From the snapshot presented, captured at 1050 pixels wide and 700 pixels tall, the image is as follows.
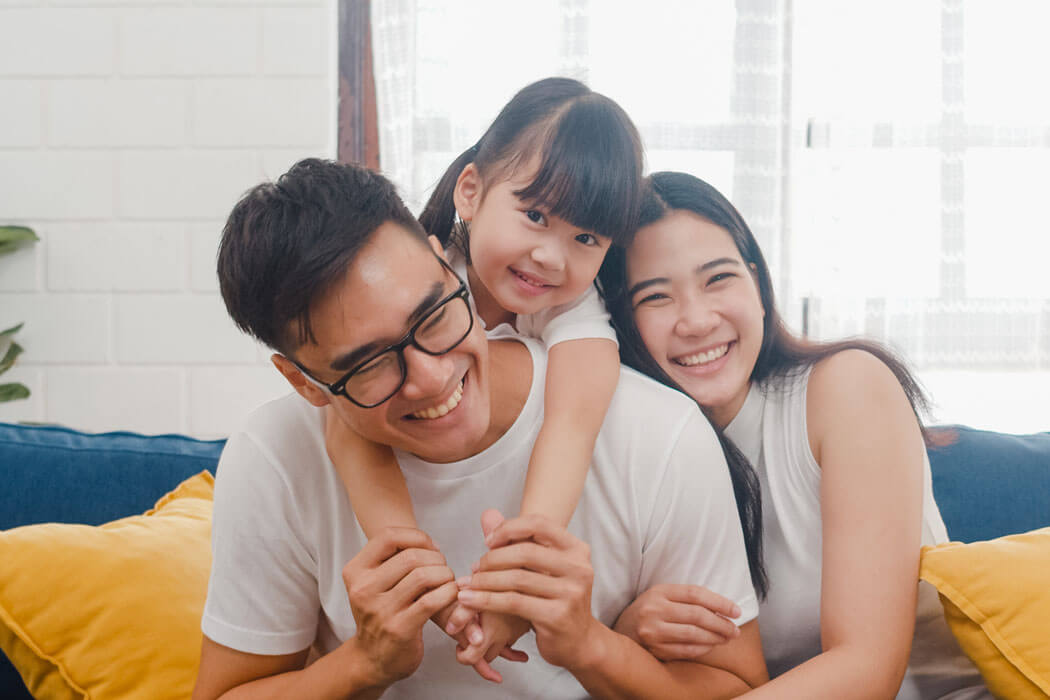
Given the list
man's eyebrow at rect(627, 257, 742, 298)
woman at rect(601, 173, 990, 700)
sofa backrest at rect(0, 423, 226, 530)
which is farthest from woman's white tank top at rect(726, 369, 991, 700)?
sofa backrest at rect(0, 423, 226, 530)

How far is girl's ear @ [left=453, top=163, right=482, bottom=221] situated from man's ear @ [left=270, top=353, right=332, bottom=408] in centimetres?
50

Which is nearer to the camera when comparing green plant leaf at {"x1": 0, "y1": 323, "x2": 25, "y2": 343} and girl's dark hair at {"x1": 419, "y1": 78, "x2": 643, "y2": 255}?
girl's dark hair at {"x1": 419, "y1": 78, "x2": 643, "y2": 255}

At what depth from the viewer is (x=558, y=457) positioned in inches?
44.3

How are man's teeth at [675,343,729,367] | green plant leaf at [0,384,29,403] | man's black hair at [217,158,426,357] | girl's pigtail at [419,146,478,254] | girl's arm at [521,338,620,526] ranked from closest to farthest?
man's black hair at [217,158,426,357] → girl's arm at [521,338,620,526] → man's teeth at [675,343,729,367] → girl's pigtail at [419,146,478,254] → green plant leaf at [0,384,29,403]

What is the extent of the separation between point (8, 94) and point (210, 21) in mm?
607

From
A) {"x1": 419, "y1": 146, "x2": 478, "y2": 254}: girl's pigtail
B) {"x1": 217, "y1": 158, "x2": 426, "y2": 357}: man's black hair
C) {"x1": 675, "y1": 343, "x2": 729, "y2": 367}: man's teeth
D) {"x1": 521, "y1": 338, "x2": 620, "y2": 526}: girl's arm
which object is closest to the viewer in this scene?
{"x1": 217, "y1": 158, "x2": 426, "y2": 357}: man's black hair

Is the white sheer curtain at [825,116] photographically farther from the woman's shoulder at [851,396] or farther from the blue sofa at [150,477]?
the woman's shoulder at [851,396]

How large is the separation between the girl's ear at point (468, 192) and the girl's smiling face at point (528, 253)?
0.08 m

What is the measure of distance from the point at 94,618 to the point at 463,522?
62 centimetres

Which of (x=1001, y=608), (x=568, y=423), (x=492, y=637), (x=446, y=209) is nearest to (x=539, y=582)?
(x=492, y=637)

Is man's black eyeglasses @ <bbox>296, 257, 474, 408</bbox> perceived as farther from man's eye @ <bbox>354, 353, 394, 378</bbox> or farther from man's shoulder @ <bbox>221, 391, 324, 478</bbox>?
man's shoulder @ <bbox>221, 391, 324, 478</bbox>

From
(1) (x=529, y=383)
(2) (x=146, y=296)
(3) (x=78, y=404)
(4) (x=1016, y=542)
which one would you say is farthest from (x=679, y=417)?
(3) (x=78, y=404)

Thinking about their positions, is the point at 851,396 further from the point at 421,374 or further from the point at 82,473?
the point at 82,473

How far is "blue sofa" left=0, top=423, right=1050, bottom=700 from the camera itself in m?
1.73
